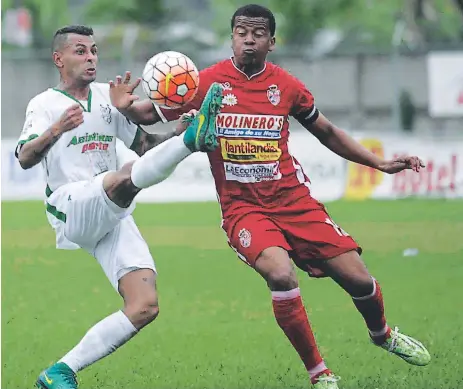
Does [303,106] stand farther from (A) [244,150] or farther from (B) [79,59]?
(B) [79,59]

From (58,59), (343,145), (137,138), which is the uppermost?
(58,59)

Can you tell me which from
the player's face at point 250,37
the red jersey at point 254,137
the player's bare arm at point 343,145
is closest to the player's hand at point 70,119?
the red jersey at point 254,137

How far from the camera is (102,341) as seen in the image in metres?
6.65

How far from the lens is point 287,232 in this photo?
7234mm

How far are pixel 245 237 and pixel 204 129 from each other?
104cm

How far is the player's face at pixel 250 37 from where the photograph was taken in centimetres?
715

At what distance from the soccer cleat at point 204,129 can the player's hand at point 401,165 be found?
166cm

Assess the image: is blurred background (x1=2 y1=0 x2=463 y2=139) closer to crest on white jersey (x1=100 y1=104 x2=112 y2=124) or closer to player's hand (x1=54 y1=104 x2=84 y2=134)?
crest on white jersey (x1=100 y1=104 x2=112 y2=124)

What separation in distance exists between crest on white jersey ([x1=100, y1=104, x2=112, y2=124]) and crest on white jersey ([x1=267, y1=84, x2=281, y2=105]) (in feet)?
3.42

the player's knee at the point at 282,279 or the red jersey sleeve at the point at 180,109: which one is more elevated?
the red jersey sleeve at the point at 180,109

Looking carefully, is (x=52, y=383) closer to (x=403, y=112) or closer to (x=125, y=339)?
(x=125, y=339)

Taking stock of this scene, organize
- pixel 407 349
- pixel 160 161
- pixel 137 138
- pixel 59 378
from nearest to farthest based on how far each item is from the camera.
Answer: pixel 160 161 < pixel 59 378 < pixel 137 138 < pixel 407 349

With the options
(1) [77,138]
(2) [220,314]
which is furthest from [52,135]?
(2) [220,314]

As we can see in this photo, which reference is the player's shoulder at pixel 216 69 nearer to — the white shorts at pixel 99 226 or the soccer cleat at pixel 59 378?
the white shorts at pixel 99 226
